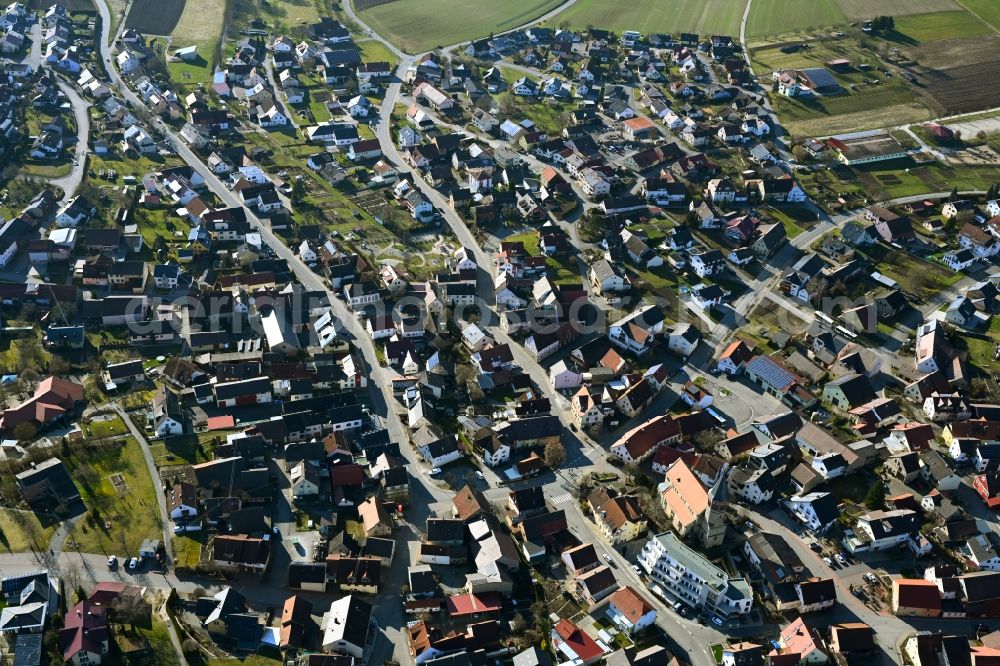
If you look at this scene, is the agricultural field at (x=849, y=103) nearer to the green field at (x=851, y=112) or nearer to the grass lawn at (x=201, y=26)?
the green field at (x=851, y=112)

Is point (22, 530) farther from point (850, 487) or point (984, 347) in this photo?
point (984, 347)

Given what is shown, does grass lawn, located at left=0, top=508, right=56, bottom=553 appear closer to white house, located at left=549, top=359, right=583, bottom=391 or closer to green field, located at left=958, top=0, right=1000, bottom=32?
white house, located at left=549, top=359, right=583, bottom=391

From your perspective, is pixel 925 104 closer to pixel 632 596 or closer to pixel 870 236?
pixel 870 236

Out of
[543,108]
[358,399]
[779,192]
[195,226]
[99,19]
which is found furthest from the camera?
[99,19]

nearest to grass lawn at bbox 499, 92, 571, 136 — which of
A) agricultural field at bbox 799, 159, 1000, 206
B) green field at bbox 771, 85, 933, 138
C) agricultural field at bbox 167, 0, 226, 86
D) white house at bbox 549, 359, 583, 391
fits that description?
green field at bbox 771, 85, 933, 138

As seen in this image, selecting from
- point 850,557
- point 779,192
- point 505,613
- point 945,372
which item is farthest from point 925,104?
point 505,613

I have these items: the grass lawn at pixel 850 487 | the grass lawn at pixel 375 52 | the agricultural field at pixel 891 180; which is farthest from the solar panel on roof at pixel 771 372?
the grass lawn at pixel 375 52
